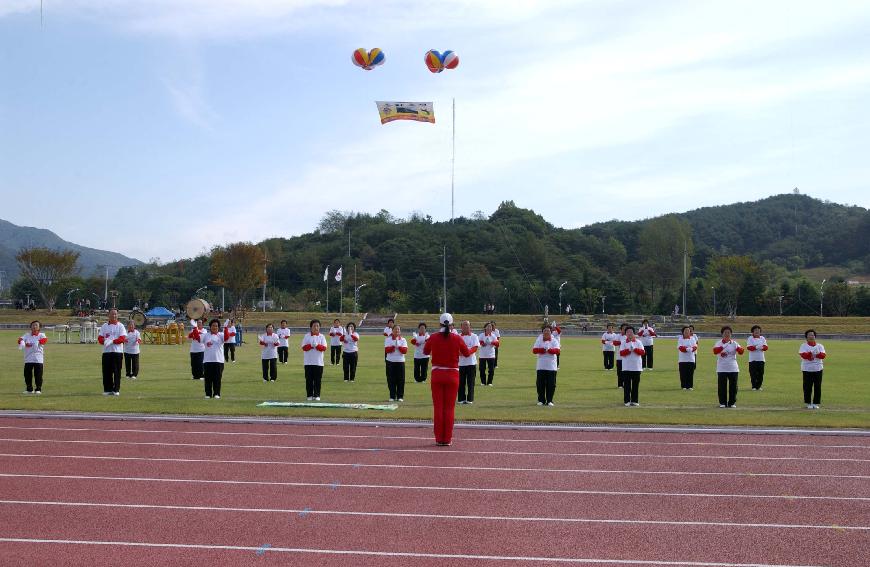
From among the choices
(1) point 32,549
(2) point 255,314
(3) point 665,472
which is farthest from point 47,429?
(2) point 255,314

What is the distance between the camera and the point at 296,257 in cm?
10762

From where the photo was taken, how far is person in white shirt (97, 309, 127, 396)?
58.7 ft

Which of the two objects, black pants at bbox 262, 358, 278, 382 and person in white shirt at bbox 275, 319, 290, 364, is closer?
black pants at bbox 262, 358, 278, 382

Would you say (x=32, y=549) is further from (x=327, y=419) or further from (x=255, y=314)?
(x=255, y=314)

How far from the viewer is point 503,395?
18656mm

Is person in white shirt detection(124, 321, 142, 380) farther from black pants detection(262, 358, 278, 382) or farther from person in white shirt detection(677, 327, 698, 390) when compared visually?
person in white shirt detection(677, 327, 698, 390)

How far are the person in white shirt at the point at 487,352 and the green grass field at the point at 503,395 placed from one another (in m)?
0.40

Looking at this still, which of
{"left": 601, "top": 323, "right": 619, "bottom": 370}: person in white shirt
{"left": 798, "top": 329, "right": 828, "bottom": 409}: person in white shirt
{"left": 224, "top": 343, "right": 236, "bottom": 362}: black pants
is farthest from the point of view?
{"left": 224, "top": 343, "right": 236, "bottom": 362}: black pants

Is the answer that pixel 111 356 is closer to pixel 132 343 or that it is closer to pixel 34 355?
pixel 34 355

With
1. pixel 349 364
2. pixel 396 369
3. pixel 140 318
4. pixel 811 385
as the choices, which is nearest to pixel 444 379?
pixel 396 369

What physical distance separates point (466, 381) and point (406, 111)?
15942 mm

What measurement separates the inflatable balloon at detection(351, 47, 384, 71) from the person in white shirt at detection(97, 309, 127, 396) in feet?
39.8

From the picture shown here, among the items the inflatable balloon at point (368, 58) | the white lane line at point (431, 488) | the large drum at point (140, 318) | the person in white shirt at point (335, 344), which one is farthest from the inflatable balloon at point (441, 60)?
the large drum at point (140, 318)

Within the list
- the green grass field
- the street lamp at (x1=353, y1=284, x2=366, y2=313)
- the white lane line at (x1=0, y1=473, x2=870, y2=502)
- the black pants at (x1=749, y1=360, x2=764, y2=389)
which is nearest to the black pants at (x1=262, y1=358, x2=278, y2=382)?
the green grass field
